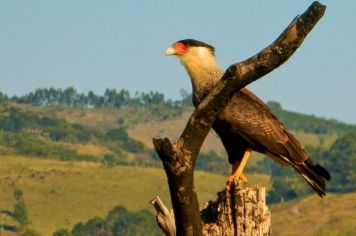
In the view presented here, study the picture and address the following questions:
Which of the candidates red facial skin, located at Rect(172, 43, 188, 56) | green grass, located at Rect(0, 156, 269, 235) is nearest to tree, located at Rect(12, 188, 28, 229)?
green grass, located at Rect(0, 156, 269, 235)

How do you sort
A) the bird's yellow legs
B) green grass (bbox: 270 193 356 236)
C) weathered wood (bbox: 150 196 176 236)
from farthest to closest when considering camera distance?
green grass (bbox: 270 193 356 236), the bird's yellow legs, weathered wood (bbox: 150 196 176 236)

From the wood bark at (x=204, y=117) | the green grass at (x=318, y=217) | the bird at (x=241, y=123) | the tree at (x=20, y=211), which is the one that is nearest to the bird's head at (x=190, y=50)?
the bird at (x=241, y=123)

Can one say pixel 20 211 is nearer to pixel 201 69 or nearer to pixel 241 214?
pixel 201 69

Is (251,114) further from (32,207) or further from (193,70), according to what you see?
(32,207)

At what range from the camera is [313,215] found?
15925cm

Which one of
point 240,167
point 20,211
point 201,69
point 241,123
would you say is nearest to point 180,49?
point 201,69

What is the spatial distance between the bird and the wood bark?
416 cm

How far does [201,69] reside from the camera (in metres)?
15.8

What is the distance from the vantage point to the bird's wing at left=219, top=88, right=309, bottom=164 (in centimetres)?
1605

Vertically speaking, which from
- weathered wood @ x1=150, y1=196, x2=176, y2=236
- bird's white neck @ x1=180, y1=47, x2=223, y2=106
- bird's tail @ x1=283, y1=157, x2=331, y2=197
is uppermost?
bird's white neck @ x1=180, y1=47, x2=223, y2=106

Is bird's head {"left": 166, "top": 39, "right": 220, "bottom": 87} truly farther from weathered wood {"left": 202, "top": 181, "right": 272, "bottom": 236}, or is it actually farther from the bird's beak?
weathered wood {"left": 202, "top": 181, "right": 272, "bottom": 236}

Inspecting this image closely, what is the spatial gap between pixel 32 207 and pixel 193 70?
498 ft

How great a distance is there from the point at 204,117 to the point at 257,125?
559cm

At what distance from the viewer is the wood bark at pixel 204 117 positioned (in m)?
10.4
